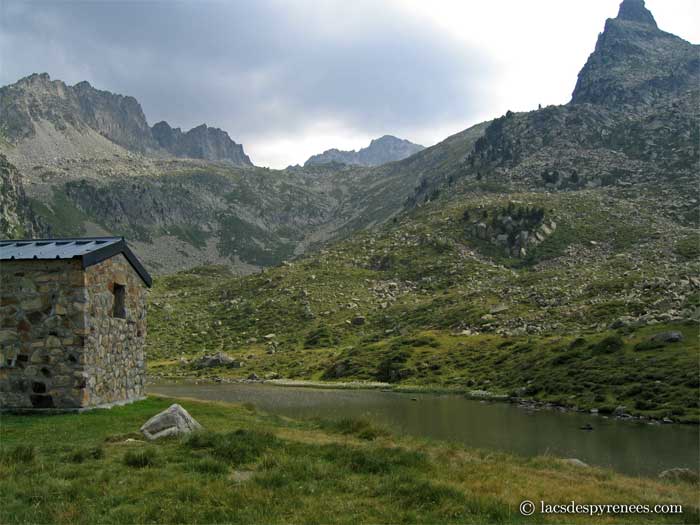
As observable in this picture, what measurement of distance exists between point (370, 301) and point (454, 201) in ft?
226

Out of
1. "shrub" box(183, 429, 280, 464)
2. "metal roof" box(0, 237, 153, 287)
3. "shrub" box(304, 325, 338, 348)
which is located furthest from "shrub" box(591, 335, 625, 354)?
"shrub" box(304, 325, 338, 348)

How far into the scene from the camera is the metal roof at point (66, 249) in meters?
21.5

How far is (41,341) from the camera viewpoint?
21156 millimetres

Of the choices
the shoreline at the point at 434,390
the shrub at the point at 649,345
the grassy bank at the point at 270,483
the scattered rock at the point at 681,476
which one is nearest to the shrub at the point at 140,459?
the grassy bank at the point at 270,483

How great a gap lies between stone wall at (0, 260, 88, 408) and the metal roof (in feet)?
2.68

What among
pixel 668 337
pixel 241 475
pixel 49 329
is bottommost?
pixel 241 475

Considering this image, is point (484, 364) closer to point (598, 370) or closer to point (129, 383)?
point (598, 370)

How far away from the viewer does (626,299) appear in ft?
224

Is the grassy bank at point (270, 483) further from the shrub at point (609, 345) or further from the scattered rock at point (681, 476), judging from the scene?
the shrub at point (609, 345)

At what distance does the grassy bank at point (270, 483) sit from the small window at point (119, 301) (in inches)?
283

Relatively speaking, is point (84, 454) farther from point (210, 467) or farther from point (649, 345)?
point (649, 345)

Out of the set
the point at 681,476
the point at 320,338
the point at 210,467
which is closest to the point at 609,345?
the point at 681,476

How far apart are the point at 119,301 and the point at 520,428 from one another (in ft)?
73.5

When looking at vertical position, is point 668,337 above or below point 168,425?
above
